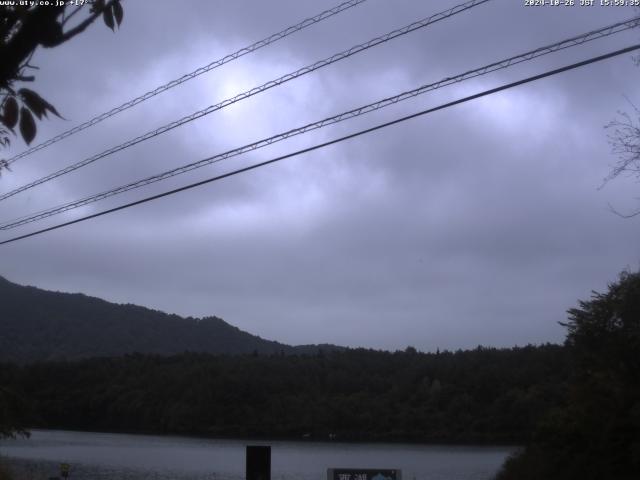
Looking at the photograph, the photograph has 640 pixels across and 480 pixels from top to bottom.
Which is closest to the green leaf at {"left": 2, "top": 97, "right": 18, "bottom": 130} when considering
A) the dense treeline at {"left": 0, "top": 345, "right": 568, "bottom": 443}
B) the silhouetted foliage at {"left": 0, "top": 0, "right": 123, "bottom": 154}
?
the silhouetted foliage at {"left": 0, "top": 0, "right": 123, "bottom": 154}

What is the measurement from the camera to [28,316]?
11912cm

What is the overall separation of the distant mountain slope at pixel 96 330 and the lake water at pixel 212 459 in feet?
162

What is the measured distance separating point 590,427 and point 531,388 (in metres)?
30.6

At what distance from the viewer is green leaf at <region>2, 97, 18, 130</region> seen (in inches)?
148

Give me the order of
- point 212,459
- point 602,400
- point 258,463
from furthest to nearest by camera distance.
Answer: point 212,459, point 602,400, point 258,463

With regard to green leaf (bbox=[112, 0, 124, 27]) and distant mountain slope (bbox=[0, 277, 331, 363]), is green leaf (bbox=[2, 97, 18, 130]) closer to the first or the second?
green leaf (bbox=[112, 0, 124, 27])

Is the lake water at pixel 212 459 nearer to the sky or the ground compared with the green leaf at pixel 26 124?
nearer to the ground

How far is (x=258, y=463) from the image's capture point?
1205 centimetres

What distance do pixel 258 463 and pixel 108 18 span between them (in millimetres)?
9107

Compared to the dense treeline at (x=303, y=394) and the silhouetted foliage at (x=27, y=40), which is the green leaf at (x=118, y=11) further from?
the dense treeline at (x=303, y=394)

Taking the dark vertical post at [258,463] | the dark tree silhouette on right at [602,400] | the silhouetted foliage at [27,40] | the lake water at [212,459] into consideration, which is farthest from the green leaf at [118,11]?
the lake water at [212,459]

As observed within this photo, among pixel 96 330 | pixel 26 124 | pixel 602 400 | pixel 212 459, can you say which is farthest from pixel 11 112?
pixel 96 330

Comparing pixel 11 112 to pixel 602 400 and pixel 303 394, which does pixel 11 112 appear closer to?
pixel 602 400

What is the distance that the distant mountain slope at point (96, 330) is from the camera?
4473 inches
